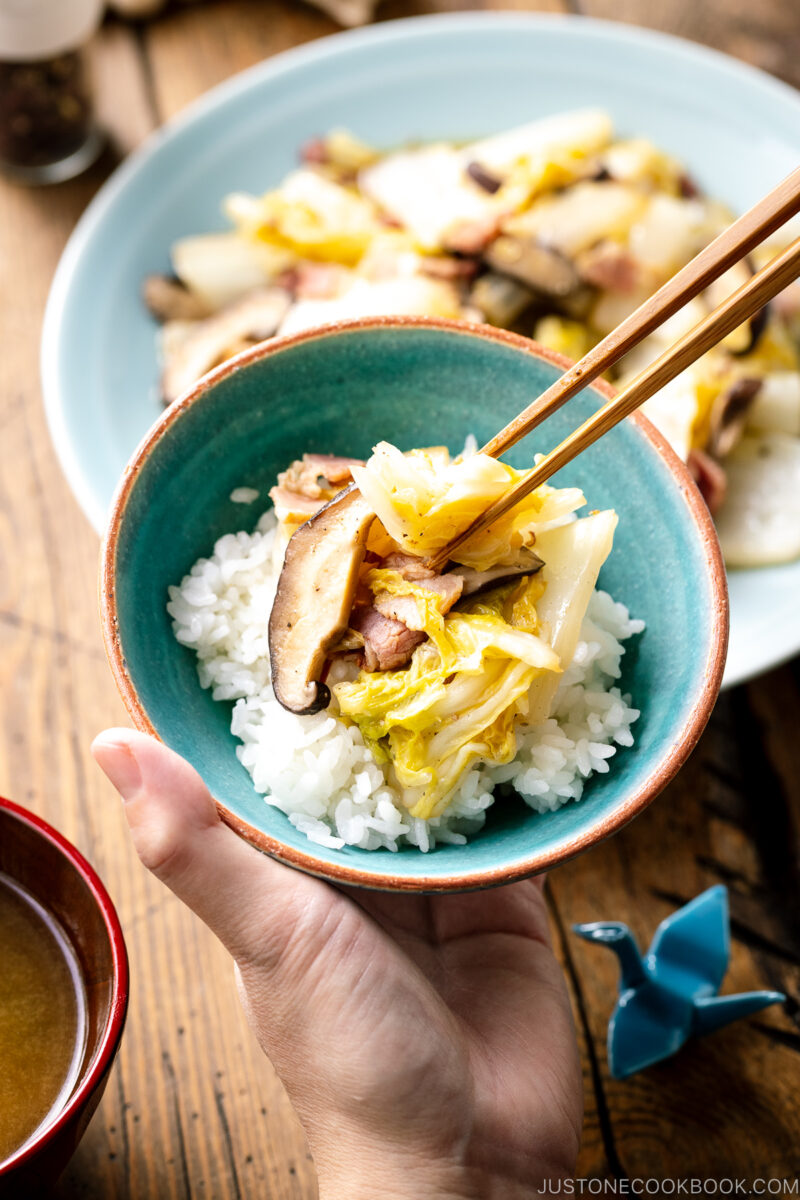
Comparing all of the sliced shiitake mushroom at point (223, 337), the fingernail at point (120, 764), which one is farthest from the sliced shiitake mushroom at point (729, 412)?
the fingernail at point (120, 764)

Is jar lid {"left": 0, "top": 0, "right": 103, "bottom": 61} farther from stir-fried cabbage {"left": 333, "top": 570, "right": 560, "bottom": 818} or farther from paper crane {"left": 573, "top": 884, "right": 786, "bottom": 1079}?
paper crane {"left": 573, "top": 884, "right": 786, "bottom": 1079}

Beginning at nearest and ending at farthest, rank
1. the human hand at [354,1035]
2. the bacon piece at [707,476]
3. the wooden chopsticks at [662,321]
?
the wooden chopsticks at [662,321] → the human hand at [354,1035] → the bacon piece at [707,476]

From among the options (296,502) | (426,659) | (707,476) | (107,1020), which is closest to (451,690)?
(426,659)

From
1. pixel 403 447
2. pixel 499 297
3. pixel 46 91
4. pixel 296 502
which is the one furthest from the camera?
pixel 46 91

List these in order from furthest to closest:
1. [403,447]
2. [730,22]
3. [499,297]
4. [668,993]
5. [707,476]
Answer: [730,22], [499,297], [707,476], [668,993], [403,447]

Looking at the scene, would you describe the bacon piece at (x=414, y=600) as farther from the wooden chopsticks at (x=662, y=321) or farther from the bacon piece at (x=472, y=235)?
the bacon piece at (x=472, y=235)

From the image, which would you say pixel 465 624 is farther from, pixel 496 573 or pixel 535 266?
pixel 535 266

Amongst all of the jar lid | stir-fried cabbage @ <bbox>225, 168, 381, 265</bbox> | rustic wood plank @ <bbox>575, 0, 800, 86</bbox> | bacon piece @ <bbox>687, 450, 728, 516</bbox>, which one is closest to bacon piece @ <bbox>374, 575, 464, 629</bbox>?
bacon piece @ <bbox>687, 450, 728, 516</bbox>
